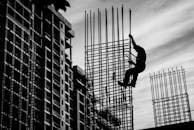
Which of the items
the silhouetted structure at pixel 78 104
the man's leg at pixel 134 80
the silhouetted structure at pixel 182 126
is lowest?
the silhouetted structure at pixel 182 126

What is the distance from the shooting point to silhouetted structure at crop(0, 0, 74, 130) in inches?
1574

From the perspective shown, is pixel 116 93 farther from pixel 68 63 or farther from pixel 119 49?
pixel 68 63

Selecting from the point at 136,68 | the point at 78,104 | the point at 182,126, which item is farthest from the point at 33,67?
the point at 182,126

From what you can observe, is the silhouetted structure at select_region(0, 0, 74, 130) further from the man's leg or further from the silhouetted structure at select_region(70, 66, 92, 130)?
the man's leg

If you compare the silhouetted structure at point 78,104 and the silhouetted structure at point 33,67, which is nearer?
the silhouetted structure at point 33,67

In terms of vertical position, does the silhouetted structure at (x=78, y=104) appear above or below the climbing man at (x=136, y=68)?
above

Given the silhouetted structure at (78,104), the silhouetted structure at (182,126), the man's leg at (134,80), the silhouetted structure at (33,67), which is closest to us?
the silhouetted structure at (182,126)

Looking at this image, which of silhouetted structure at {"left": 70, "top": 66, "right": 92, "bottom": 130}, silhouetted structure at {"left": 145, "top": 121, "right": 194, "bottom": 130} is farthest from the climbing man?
silhouetted structure at {"left": 70, "top": 66, "right": 92, "bottom": 130}

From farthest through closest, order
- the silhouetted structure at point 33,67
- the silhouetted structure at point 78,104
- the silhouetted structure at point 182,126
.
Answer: the silhouetted structure at point 78,104 < the silhouetted structure at point 33,67 < the silhouetted structure at point 182,126

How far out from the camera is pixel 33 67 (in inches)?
1469

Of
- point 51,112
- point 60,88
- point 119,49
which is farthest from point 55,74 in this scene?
point 119,49

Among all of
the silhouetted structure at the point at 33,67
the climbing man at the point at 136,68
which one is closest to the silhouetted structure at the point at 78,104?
the silhouetted structure at the point at 33,67

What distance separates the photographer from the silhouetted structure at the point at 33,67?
39969mm

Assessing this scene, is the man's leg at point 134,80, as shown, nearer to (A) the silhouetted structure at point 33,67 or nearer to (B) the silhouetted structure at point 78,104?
(A) the silhouetted structure at point 33,67
